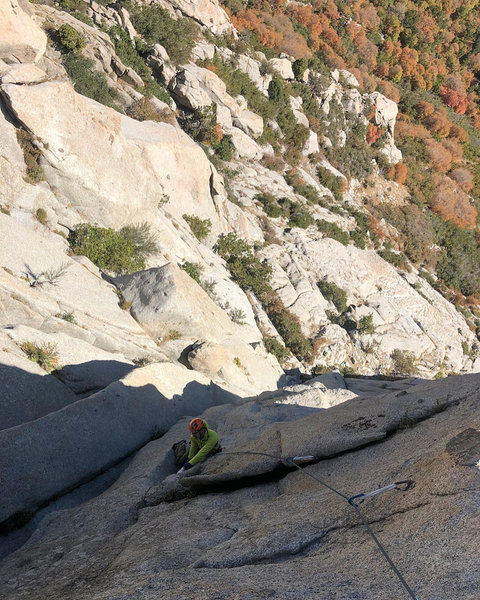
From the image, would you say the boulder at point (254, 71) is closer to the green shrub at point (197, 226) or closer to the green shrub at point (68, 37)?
the green shrub at point (68, 37)

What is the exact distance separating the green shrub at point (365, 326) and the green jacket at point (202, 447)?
17.9m

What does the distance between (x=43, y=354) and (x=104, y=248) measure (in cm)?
550

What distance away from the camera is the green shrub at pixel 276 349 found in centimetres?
1992

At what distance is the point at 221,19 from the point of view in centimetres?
3531

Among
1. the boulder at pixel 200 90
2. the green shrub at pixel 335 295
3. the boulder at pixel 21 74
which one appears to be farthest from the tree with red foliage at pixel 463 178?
the boulder at pixel 21 74

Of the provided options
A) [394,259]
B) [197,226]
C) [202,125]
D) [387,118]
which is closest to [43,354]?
[197,226]

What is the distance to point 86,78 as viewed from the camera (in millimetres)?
20781

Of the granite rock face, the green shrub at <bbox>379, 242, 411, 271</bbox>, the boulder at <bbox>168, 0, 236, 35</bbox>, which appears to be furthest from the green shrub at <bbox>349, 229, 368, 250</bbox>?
the granite rock face

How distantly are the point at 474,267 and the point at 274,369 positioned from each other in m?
25.5

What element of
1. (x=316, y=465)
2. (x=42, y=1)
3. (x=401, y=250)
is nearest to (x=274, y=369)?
(x=316, y=465)

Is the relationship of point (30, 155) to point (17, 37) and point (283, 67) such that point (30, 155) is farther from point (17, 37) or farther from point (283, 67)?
point (283, 67)

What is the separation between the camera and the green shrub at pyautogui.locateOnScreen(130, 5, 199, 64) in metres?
28.8

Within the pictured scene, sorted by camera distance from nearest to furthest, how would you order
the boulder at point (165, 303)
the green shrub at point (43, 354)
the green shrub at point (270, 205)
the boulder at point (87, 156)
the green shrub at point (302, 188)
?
the green shrub at point (43, 354), the boulder at point (165, 303), the boulder at point (87, 156), the green shrub at point (270, 205), the green shrub at point (302, 188)

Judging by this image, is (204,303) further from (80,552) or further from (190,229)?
(80,552)
